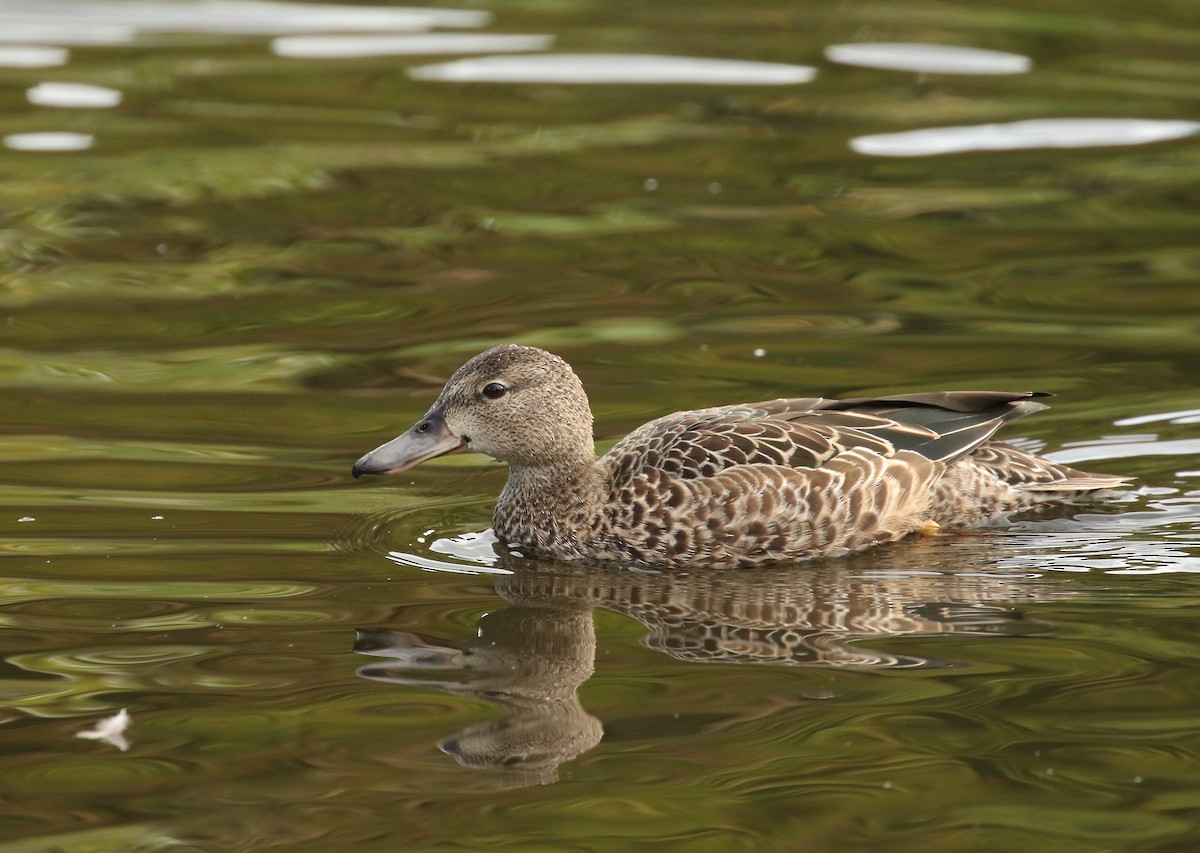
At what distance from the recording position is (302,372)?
11.3 metres

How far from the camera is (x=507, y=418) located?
894cm

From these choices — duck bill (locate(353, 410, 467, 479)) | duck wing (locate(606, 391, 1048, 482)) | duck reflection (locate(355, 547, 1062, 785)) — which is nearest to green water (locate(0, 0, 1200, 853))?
duck reflection (locate(355, 547, 1062, 785))

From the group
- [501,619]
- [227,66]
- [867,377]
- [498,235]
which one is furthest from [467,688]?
[227,66]

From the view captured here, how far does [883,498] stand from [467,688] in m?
2.51

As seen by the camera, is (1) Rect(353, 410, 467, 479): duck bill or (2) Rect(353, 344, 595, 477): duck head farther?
(2) Rect(353, 344, 595, 477): duck head

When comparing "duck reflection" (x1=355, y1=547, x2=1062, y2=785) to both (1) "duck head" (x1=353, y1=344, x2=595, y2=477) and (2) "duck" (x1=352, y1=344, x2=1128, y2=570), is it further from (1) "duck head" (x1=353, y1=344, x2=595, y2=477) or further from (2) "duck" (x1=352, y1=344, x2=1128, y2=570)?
(1) "duck head" (x1=353, y1=344, x2=595, y2=477)

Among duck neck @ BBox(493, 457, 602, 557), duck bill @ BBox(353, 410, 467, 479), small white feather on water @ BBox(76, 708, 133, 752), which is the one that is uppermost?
duck bill @ BBox(353, 410, 467, 479)

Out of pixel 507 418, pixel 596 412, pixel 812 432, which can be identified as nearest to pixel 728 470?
pixel 812 432

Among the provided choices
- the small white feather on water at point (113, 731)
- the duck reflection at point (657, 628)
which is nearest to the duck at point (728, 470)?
the duck reflection at point (657, 628)

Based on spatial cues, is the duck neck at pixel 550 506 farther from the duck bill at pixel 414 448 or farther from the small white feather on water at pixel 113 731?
the small white feather on water at pixel 113 731

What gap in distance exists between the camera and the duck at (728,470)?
8.55 metres

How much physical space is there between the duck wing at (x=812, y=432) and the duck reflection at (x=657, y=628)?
51 centimetres

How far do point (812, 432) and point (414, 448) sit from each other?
174 centimetres

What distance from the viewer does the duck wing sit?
8.70 metres
